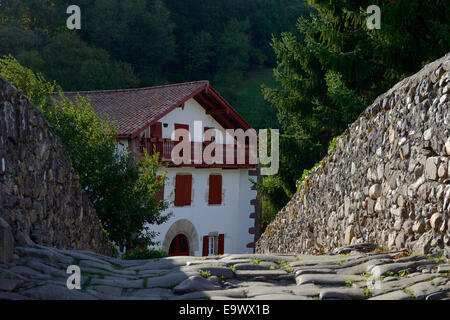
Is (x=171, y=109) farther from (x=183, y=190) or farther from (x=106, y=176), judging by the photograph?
(x=106, y=176)

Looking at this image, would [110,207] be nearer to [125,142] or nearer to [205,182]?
[125,142]

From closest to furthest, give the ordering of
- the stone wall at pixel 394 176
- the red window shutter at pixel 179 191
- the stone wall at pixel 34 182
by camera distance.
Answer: the stone wall at pixel 394 176, the stone wall at pixel 34 182, the red window shutter at pixel 179 191

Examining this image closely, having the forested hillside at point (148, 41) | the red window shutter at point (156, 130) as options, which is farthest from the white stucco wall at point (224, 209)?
the forested hillside at point (148, 41)

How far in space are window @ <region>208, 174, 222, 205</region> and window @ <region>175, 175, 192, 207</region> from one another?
52.6 inches

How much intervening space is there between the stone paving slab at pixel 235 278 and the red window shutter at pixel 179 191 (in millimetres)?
15554

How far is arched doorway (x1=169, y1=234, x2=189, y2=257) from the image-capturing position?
872 inches

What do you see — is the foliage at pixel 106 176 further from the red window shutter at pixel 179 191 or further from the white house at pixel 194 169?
the red window shutter at pixel 179 191

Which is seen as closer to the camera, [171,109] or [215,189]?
[171,109]

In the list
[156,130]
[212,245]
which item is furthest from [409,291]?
[212,245]

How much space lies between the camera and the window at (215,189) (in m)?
23.1

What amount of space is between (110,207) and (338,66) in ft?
21.5

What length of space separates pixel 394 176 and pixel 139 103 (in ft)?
58.8

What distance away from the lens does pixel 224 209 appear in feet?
78.1
